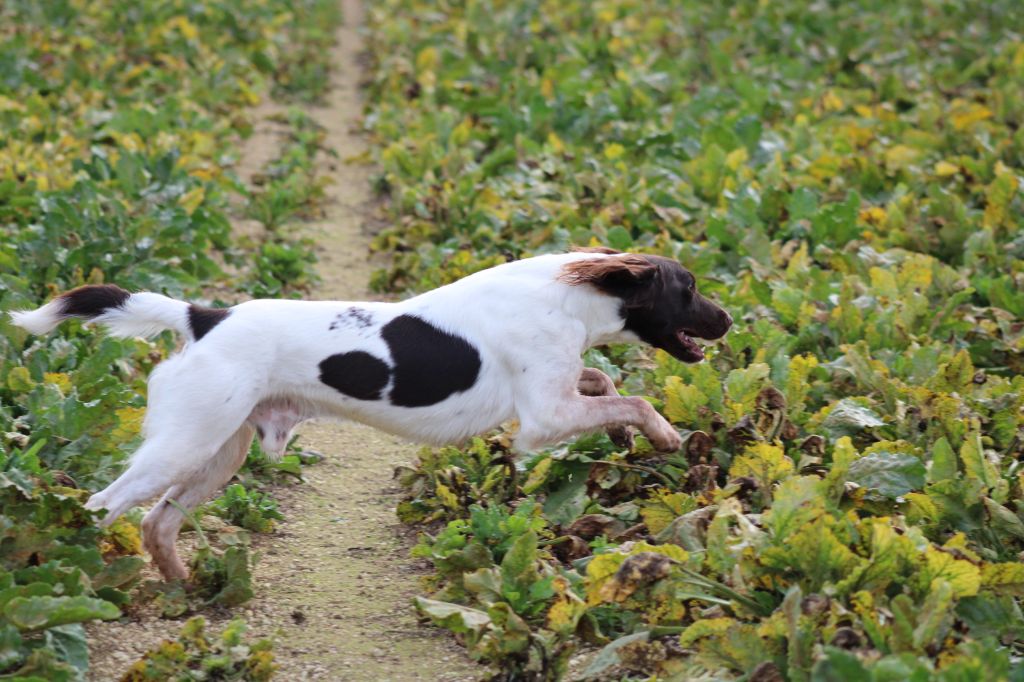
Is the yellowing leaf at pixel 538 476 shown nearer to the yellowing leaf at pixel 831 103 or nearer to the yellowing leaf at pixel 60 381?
the yellowing leaf at pixel 60 381

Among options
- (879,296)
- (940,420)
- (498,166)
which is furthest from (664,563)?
(498,166)

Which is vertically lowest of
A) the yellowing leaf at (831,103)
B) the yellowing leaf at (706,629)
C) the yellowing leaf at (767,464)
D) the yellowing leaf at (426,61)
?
the yellowing leaf at (426,61)

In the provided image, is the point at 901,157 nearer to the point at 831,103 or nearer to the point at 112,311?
the point at 831,103

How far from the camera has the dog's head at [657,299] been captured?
505 cm

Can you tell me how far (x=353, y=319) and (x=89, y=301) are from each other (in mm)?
945

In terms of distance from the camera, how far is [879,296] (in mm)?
6871

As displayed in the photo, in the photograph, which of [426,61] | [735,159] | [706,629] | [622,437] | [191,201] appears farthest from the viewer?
[426,61]

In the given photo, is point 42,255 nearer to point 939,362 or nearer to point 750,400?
point 750,400

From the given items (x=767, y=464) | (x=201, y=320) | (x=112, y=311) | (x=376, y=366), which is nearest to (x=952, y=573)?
(x=767, y=464)

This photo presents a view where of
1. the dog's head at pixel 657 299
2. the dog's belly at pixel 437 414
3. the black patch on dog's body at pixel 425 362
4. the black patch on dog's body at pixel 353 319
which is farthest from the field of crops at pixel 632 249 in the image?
the black patch on dog's body at pixel 353 319

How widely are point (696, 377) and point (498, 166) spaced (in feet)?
15.7

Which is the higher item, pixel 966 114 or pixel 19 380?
pixel 19 380

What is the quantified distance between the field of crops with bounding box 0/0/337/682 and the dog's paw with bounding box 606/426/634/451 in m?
1.45

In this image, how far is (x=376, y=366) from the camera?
485 centimetres
